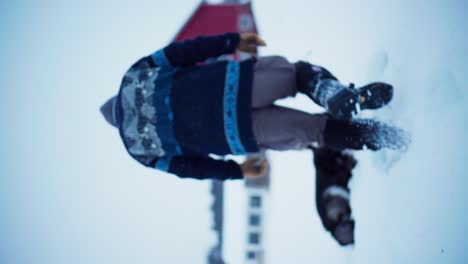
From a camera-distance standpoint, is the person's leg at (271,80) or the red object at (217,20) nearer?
the person's leg at (271,80)

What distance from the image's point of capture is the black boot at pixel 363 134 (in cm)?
88

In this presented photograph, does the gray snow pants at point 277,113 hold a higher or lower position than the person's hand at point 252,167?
higher

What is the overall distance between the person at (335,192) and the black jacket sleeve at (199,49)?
1.72ft

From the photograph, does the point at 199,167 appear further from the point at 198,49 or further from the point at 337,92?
the point at 337,92

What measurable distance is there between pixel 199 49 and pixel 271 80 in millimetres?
223

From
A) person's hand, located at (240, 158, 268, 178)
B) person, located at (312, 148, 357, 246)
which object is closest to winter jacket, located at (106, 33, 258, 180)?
person's hand, located at (240, 158, 268, 178)

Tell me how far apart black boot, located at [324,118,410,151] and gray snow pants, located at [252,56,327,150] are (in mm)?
30

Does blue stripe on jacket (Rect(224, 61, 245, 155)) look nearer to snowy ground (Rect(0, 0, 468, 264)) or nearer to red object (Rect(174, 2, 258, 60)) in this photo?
snowy ground (Rect(0, 0, 468, 264))

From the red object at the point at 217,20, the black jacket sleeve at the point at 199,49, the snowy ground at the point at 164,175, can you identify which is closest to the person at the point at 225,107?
the black jacket sleeve at the point at 199,49

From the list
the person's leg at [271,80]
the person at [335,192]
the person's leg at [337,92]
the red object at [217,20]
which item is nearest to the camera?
the person's leg at [337,92]

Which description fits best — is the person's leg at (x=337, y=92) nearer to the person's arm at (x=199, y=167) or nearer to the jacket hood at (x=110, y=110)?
the person's arm at (x=199, y=167)

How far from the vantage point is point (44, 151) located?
154cm

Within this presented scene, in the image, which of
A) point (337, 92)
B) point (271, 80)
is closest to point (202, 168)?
point (271, 80)

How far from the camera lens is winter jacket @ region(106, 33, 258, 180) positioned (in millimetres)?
852
